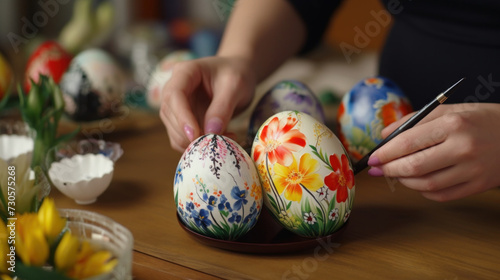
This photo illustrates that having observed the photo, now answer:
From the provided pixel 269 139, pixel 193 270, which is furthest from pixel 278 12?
pixel 193 270

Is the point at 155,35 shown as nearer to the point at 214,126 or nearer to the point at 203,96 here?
the point at 203,96

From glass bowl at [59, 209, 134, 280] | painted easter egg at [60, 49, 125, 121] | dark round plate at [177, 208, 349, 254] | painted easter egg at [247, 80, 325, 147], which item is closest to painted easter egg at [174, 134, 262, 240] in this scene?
dark round plate at [177, 208, 349, 254]

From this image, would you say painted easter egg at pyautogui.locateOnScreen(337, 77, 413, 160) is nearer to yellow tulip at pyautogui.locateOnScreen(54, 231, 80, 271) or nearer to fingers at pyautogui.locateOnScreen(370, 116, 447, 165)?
fingers at pyautogui.locateOnScreen(370, 116, 447, 165)

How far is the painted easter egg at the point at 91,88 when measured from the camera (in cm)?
108

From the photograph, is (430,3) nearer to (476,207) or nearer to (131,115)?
(476,207)

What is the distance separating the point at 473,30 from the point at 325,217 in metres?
0.56

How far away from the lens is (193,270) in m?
0.61

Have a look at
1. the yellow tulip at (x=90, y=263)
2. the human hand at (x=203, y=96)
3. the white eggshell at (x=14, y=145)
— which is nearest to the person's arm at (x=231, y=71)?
the human hand at (x=203, y=96)

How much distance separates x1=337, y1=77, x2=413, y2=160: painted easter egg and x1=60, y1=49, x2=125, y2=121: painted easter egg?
0.47m

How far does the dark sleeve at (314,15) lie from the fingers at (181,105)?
1.16 feet

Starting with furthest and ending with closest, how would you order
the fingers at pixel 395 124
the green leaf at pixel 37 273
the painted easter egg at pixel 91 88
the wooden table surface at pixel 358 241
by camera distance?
the painted easter egg at pixel 91 88 → the fingers at pixel 395 124 → the wooden table surface at pixel 358 241 → the green leaf at pixel 37 273

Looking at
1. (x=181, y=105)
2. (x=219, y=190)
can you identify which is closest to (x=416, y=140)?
(x=219, y=190)

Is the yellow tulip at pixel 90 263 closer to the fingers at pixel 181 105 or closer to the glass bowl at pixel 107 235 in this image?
the glass bowl at pixel 107 235

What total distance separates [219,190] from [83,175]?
293 mm
